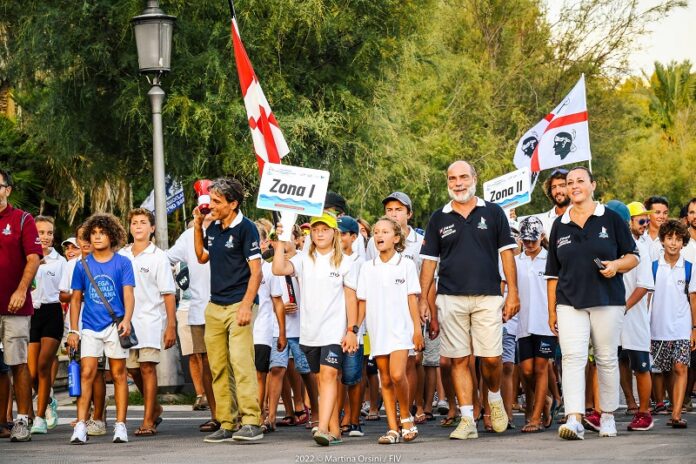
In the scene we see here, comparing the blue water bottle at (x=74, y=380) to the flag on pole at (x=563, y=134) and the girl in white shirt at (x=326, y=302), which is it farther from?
the flag on pole at (x=563, y=134)

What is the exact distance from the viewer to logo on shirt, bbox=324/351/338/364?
10.8m

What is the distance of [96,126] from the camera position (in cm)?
2062

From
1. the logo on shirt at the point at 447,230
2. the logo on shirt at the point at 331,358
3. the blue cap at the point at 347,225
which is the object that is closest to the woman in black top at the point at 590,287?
the logo on shirt at the point at 447,230

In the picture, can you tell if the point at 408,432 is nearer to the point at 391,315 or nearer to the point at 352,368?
the point at 352,368

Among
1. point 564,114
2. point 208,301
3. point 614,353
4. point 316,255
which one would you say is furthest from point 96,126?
point 614,353

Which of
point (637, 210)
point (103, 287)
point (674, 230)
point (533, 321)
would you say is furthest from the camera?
point (637, 210)

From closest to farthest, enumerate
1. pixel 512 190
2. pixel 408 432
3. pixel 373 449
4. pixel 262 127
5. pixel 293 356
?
pixel 373 449
pixel 408 432
pixel 293 356
pixel 262 127
pixel 512 190

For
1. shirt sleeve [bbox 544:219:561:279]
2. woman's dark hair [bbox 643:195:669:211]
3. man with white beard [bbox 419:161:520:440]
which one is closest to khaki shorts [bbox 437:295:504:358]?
man with white beard [bbox 419:161:520:440]

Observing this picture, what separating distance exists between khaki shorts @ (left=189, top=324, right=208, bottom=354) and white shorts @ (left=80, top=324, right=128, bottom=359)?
1.17 metres

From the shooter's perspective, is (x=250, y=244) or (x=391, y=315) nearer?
(x=391, y=315)

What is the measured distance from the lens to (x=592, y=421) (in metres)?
11.5

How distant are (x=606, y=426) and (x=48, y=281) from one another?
17.3 feet

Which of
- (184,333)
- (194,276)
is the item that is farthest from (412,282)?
(184,333)

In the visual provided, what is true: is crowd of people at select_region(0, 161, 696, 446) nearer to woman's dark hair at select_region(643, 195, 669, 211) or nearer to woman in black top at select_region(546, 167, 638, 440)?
woman in black top at select_region(546, 167, 638, 440)
